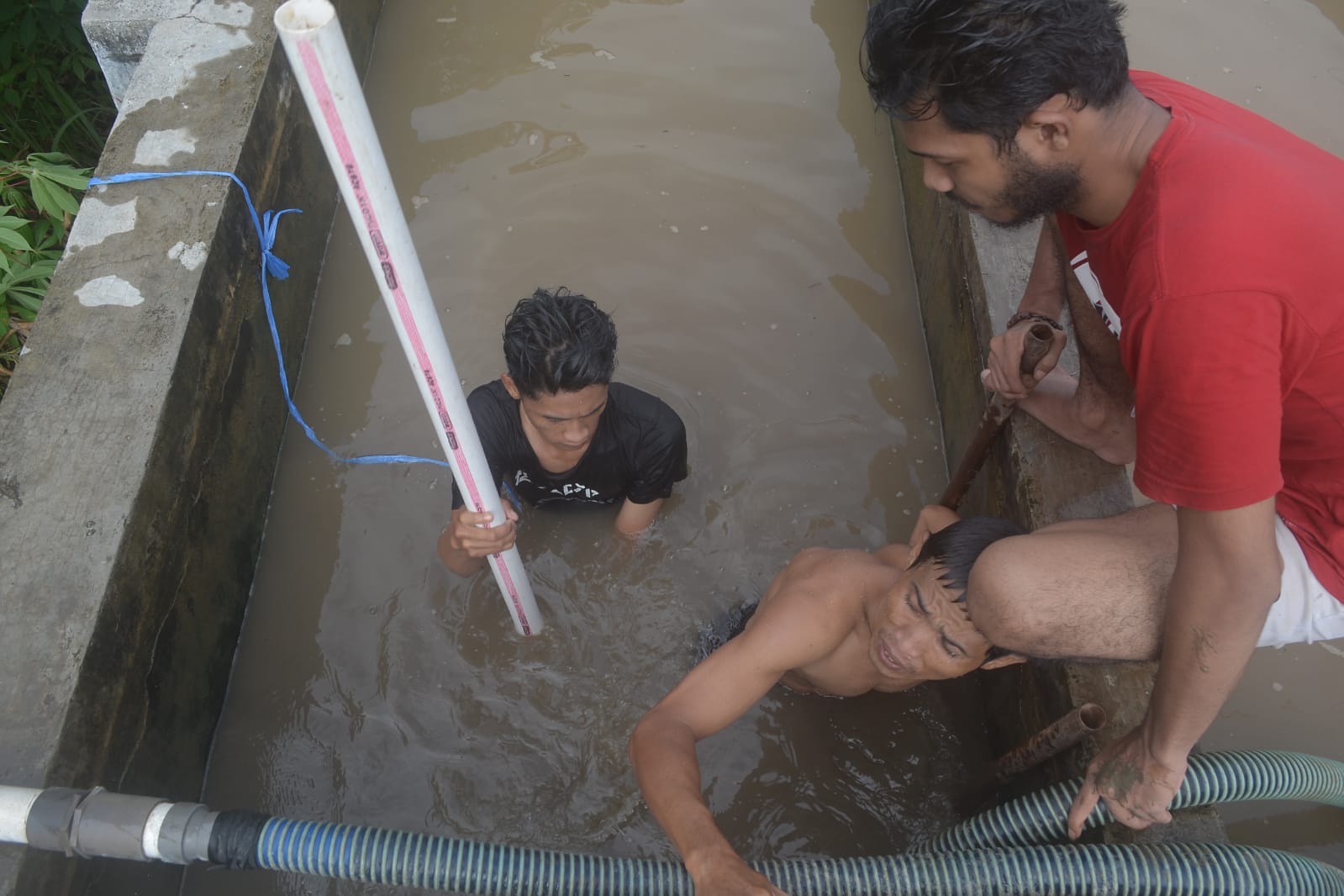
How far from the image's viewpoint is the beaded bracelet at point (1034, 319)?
8.46 ft

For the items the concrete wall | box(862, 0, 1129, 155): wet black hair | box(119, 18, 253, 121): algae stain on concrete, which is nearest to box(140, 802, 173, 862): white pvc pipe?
the concrete wall

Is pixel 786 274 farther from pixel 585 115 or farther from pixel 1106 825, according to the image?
pixel 1106 825

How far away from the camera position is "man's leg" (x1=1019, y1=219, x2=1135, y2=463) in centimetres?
262

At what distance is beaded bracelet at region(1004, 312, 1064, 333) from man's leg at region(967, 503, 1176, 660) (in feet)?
1.99

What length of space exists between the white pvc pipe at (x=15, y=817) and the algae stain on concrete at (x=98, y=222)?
1.75 metres

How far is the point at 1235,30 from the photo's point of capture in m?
4.78

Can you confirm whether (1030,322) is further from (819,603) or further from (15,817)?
(15,817)

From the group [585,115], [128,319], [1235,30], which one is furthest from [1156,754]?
[1235,30]

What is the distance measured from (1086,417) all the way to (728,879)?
1591 mm

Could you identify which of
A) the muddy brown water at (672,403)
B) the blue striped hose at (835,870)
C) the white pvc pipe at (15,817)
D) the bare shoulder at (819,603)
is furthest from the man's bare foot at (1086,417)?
the white pvc pipe at (15,817)

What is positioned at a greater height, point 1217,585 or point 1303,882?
point 1217,585

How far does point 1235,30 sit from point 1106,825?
4.26m

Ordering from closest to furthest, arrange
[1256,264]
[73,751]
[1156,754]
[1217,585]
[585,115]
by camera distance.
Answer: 1. [1256,264]
2. [1217,585]
3. [1156,754]
4. [73,751]
5. [585,115]

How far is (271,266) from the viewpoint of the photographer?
3238 mm
